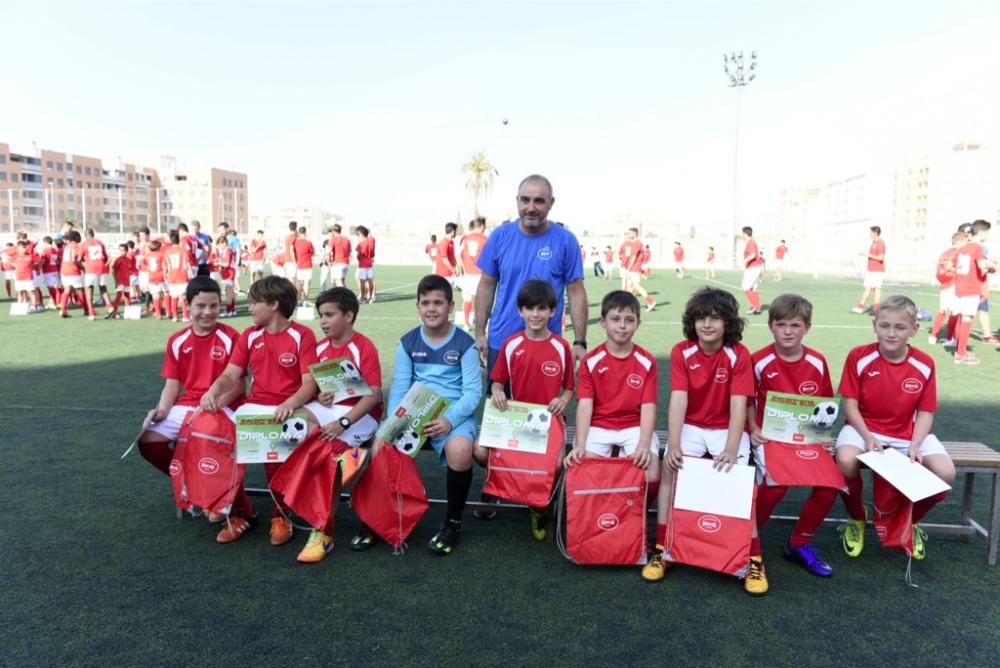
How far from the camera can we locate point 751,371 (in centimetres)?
357

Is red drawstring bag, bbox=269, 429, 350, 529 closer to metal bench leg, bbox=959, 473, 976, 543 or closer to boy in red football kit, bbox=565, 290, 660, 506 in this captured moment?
boy in red football kit, bbox=565, 290, 660, 506

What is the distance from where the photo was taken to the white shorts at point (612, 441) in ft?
12.0

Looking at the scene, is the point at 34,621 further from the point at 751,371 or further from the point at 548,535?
the point at 751,371

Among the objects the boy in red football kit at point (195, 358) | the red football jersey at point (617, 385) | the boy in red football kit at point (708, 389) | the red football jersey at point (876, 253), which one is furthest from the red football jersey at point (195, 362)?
the red football jersey at point (876, 253)

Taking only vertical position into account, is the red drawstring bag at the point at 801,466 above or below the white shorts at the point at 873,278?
below

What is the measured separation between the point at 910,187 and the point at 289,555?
356 feet

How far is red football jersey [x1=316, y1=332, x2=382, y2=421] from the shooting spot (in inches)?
155

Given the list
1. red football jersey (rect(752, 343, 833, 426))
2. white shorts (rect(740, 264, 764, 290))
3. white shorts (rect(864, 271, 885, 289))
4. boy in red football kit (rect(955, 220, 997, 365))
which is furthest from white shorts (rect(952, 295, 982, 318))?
red football jersey (rect(752, 343, 833, 426))

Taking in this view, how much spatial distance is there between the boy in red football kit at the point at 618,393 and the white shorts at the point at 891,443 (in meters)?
0.96

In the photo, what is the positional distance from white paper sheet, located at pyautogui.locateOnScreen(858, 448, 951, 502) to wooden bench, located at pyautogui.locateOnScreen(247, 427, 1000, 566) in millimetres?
327

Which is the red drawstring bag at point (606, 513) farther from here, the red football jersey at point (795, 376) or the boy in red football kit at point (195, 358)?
the boy in red football kit at point (195, 358)

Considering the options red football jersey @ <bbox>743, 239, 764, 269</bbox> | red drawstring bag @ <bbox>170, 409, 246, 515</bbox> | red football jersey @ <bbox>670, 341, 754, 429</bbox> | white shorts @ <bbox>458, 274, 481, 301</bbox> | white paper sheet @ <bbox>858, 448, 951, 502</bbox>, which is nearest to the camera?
white paper sheet @ <bbox>858, 448, 951, 502</bbox>

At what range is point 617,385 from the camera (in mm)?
3730

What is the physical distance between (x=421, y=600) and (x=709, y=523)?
1389mm
